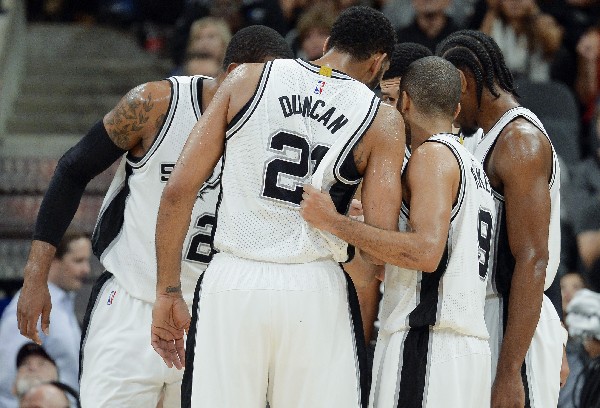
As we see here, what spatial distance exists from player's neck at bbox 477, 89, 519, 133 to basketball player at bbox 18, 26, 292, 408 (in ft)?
→ 3.25

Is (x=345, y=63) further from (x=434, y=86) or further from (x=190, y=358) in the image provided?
(x=190, y=358)

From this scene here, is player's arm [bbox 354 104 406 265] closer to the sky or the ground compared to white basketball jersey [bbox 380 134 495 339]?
closer to the sky

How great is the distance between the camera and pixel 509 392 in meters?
4.84

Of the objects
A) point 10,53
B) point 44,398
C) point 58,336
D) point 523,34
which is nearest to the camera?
point 44,398

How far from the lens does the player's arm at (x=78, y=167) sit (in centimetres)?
526

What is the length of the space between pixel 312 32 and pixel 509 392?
18.6 feet

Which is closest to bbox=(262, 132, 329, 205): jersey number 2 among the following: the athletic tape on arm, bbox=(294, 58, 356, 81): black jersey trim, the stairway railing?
bbox=(294, 58, 356, 81): black jersey trim

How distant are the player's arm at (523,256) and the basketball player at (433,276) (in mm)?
167

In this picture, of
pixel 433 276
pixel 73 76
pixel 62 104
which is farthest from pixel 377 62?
pixel 73 76

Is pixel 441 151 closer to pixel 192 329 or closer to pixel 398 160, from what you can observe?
pixel 398 160

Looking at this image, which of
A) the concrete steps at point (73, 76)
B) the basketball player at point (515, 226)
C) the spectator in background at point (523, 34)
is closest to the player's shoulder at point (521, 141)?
the basketball player at point (515, 226)

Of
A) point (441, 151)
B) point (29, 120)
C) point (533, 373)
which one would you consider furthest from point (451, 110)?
point (29, 120)

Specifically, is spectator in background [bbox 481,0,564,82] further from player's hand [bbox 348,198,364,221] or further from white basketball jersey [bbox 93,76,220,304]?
white basketball jersey [bbox 93,76,220,304]

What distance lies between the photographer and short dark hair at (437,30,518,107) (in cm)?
519
